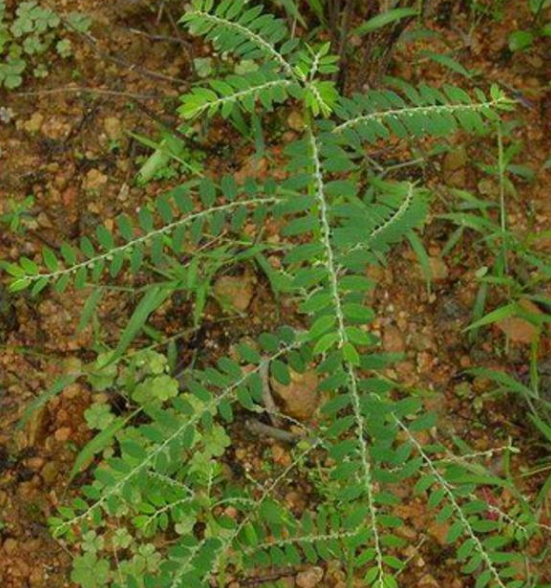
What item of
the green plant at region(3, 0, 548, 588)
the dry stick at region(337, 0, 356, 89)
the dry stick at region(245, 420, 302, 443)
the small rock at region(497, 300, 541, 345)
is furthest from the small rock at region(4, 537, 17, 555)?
the dry stick at region(337, 0, 356, 89)

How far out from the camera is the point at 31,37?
2807mm

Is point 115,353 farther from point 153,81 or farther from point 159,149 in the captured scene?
point 153,81

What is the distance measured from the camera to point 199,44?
282cm

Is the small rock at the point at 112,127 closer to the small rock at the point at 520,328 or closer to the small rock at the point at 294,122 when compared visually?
the small rock at the point at 294,122

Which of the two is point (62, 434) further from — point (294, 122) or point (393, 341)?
point (294, 122)

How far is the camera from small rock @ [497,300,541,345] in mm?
2555

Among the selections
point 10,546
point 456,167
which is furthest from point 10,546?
point 456,167

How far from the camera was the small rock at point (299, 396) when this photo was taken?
2.38 metres

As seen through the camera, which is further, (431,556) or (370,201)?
(370,201)

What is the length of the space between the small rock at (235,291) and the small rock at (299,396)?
0.24 m

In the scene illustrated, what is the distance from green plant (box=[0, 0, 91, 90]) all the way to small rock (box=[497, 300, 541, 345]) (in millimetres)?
1472

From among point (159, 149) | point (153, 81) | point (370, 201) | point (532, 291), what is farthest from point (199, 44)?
point (532, 291)

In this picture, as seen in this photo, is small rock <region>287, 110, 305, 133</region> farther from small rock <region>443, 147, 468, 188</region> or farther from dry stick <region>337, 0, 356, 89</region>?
small rock <region>443, 147, 468, 188</region>

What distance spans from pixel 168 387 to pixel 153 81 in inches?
37.9
